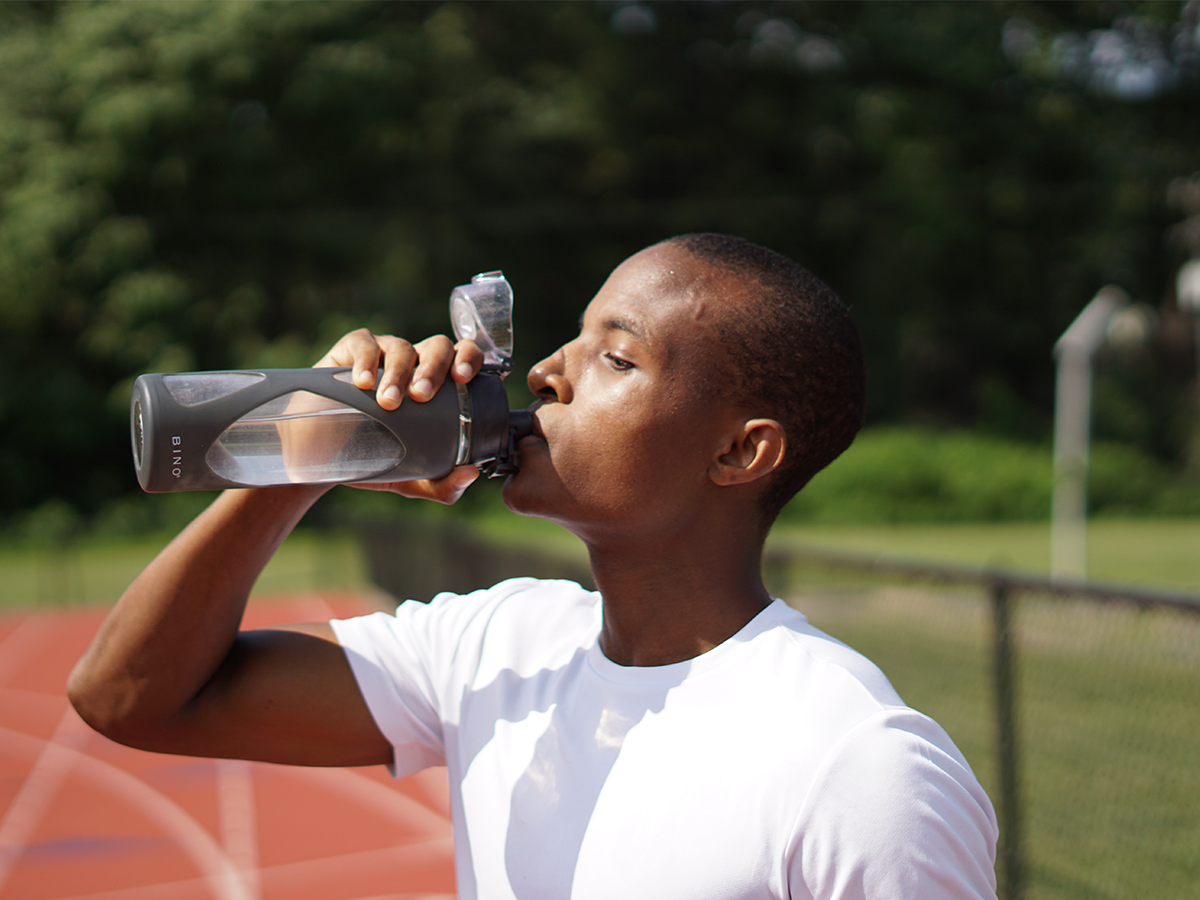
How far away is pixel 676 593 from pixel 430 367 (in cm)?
52

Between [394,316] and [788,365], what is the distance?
85.0 ft

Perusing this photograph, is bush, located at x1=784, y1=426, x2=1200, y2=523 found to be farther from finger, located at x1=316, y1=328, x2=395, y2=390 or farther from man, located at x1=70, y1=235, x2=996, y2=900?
finger, located at x1=316, y1=328, x2=395, y2=390

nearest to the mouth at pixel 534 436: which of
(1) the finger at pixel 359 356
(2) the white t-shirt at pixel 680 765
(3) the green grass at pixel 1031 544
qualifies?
(1) the finger at pixel 359 356

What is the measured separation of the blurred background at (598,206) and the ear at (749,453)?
53.1 feet

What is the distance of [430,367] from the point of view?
5.46 ft

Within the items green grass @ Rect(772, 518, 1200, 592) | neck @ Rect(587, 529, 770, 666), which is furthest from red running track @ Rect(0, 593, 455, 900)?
green grass @ Rect(772, 518, 1200, 592)

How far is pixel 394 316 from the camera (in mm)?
26906

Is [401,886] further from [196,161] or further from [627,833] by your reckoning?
[196,161]

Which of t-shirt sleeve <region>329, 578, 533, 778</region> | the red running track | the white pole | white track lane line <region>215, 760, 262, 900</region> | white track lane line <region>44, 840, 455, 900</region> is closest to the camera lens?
t-shirt sleeve <region>329, 578, 533, 778</region>

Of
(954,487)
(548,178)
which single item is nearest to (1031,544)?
(954,487)

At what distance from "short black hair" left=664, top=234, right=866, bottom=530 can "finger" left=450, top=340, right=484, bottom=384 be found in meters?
0.36

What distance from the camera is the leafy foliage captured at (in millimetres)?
25281

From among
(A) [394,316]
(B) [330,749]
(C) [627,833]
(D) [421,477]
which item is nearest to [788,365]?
(D) [421,477]

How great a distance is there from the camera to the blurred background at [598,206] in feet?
77.3
